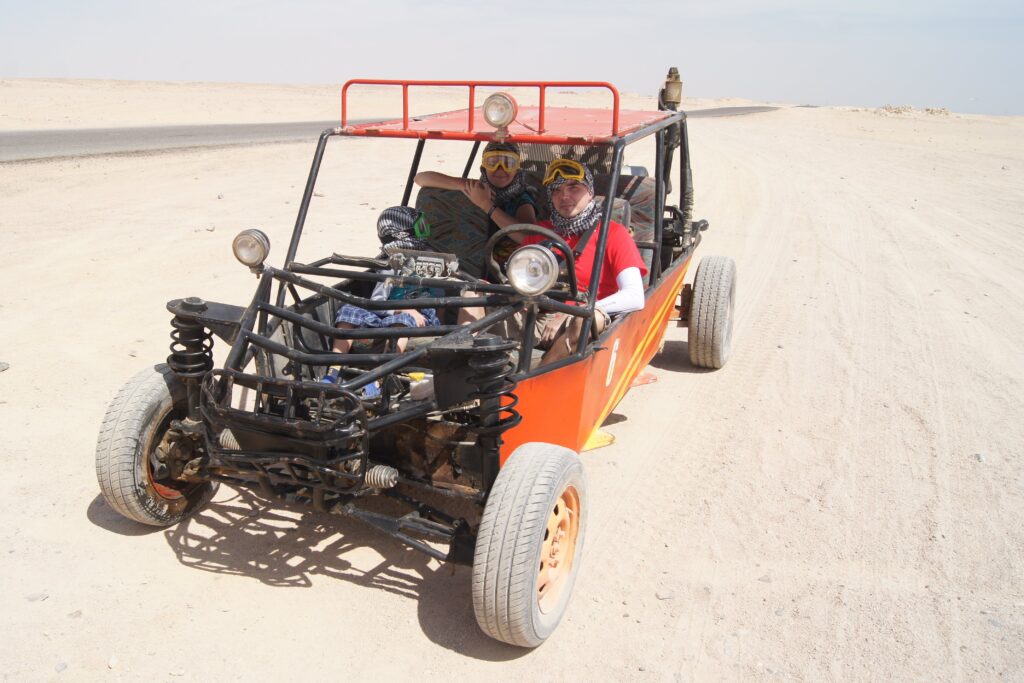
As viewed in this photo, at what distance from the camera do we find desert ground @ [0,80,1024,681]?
340cm

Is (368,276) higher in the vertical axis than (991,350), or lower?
higher

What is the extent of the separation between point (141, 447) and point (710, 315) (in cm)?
402

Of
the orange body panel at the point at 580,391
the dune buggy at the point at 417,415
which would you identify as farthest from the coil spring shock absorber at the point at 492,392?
the orange body panel at the point at 580,391

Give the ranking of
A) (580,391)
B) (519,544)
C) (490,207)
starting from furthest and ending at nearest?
(490,207) → (580,391) → (519,544)

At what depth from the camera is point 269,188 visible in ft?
43.4

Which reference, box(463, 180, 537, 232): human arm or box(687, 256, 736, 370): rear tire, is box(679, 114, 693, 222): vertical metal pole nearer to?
box(687, 256, 736, 370): rear tire

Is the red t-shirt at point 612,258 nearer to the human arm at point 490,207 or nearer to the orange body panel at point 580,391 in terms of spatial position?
the orange body panel at point 580,391

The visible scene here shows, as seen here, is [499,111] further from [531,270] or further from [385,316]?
[385,316]

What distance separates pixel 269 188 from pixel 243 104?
2605 cm

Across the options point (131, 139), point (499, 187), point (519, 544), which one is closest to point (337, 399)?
point (519, 544)

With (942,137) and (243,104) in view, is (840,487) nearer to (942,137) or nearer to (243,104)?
(942,137)

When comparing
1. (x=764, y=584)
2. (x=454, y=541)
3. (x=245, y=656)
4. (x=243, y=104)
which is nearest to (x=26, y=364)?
(x=245, y=656)

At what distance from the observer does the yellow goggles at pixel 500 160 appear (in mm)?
5215

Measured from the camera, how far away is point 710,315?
20.9 feet
